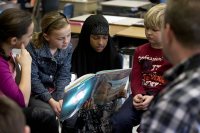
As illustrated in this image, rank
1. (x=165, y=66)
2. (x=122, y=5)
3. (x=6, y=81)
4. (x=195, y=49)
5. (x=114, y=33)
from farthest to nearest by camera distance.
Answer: (x=122, y=5)
(x=114, y=33)
(x=165, y=66)
(x=6, y=81)
(x=195, y=49)

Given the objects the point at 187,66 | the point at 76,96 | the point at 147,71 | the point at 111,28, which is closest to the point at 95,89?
the point at 76,96

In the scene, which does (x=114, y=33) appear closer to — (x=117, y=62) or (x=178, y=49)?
(x=117, y=62)

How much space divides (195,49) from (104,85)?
1.18 metres

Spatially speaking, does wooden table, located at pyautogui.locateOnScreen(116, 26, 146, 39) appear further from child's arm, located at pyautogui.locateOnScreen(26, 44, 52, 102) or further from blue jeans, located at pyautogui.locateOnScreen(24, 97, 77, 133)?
blue jeans, located at pyautogui.locateOnScreen(24, 97, 77, 133)

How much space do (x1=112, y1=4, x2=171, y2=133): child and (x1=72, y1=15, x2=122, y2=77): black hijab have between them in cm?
30

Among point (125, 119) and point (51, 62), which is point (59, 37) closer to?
point (51, 62)

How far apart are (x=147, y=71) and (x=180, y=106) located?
1.27 meters

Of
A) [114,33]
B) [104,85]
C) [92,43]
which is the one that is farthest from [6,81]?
[114,33]

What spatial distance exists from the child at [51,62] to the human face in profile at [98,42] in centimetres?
18

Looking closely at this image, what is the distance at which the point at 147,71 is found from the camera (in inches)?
85.4

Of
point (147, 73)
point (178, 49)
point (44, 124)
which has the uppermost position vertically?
point (178, 49)

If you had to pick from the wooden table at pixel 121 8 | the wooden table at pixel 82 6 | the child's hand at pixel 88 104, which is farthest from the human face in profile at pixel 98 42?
the wooden table at pixel 82 6

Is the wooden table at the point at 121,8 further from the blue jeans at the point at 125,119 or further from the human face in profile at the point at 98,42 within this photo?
the blue jeans at the point at 125,119

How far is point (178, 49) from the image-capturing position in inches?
40.1
